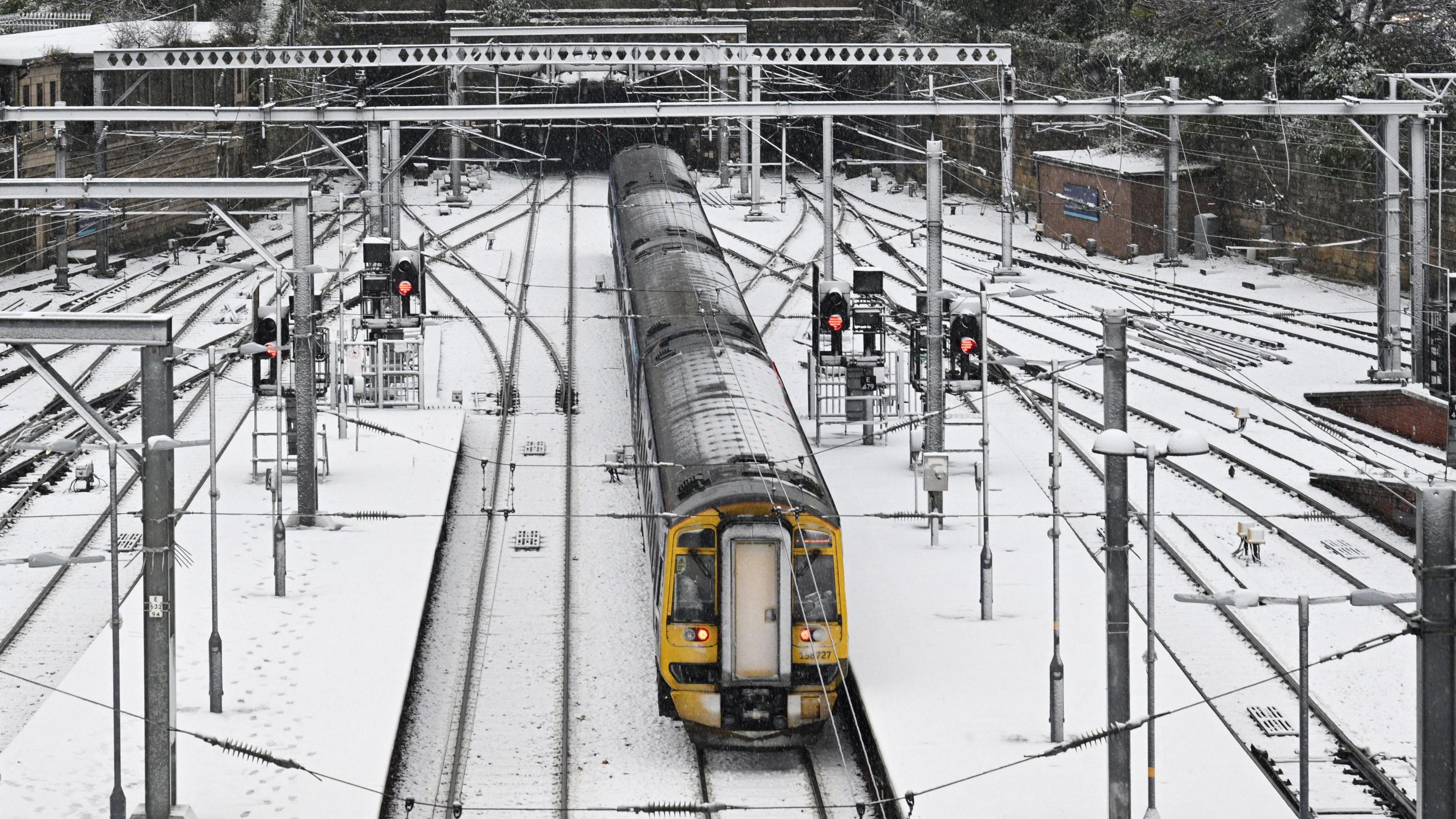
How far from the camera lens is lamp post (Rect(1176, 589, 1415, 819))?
1066 cm

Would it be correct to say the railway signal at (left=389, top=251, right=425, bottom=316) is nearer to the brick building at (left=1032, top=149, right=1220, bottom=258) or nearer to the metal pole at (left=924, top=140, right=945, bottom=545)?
the metal pole at (left=924, top=140, right=945, bottom=545)

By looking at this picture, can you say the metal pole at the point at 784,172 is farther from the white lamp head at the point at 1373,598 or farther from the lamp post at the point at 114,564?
the white lamp head at the point at 1373,598

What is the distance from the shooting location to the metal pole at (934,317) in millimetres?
21641

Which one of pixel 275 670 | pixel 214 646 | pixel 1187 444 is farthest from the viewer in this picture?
pixel 275 670

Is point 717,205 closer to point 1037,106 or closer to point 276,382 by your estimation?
point 1037,106

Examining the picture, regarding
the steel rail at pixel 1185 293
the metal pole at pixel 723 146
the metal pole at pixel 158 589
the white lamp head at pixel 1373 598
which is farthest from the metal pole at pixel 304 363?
the metal pole at pixel 723 146

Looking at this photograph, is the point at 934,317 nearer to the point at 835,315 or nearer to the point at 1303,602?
the point at 835,315

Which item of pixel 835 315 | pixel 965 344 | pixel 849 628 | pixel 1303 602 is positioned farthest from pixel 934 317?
pixel 1303 602

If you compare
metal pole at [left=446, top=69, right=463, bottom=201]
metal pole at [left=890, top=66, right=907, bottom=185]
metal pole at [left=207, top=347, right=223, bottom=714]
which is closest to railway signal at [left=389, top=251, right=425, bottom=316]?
metal pole at [left=207, top=347, right=223, bottom=714]

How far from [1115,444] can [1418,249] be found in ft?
56.6

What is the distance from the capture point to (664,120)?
5422 cm

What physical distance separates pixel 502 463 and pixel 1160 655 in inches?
378

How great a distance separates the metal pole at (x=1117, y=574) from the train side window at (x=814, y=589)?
2.79 metres

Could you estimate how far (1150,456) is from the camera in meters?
12.0
